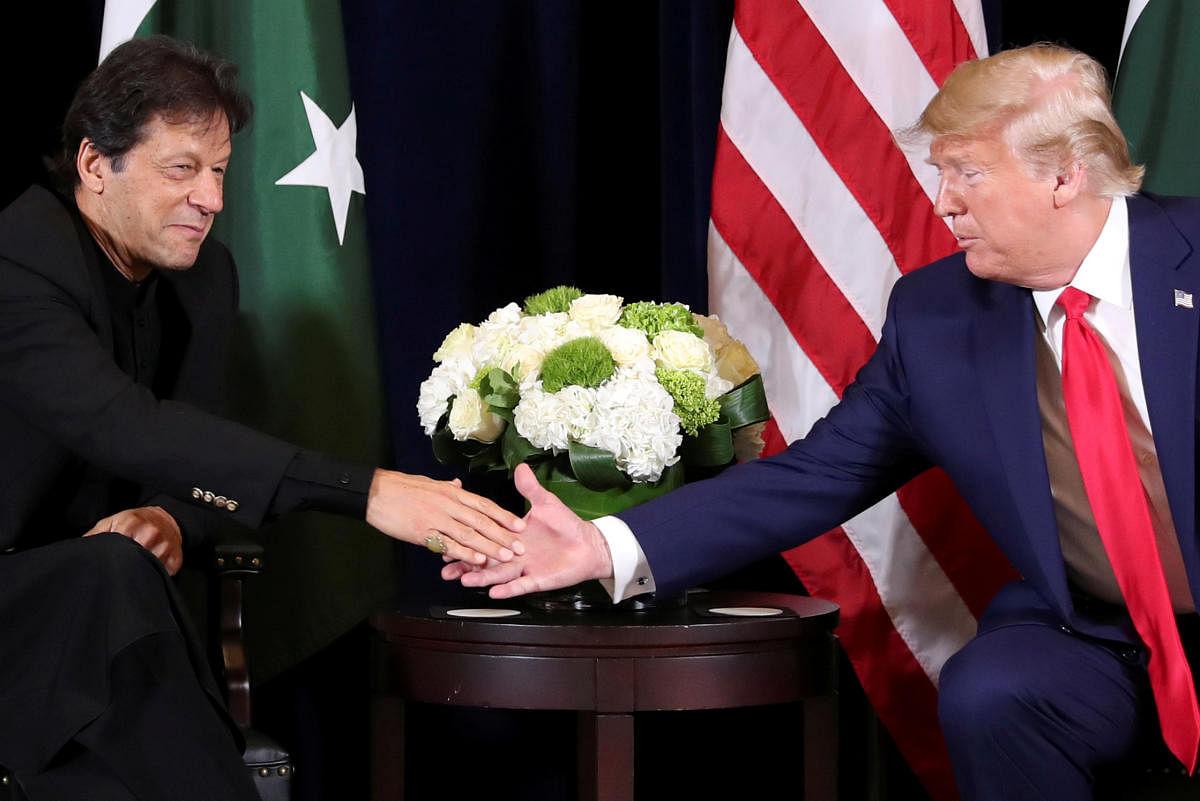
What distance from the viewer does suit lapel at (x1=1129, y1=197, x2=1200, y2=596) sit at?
2143mm

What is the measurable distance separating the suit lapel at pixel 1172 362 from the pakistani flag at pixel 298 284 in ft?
4.80

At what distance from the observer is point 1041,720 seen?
Result: 2082 millimetres

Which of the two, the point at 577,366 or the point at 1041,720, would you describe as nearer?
the point at 1041,720

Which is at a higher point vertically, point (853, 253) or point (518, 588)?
point (853, 253)

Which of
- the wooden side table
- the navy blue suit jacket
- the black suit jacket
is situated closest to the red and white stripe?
the navy blue suit jacket

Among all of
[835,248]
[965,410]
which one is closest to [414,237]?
[835,248]

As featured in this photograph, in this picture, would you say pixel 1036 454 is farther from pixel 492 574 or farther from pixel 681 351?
pixel 492 574

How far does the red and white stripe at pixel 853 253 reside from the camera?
2955 mm

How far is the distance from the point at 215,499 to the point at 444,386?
0.41 m

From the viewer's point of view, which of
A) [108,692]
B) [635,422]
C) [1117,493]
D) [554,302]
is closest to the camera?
[108,692]

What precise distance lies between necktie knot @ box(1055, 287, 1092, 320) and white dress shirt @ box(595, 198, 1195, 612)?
0.02 metres

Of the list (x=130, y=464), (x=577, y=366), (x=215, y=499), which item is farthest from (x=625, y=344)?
(x=130, y=464)

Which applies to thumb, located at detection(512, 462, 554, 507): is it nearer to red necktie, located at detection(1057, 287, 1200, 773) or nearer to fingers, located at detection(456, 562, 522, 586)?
fingers, located at detection(456, 562, 522, 586)

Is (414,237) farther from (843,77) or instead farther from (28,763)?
→ (28,763)
